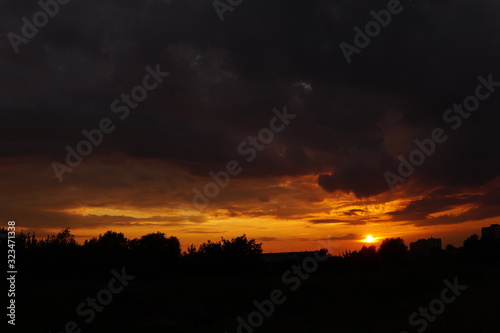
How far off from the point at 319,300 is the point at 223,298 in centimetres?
670

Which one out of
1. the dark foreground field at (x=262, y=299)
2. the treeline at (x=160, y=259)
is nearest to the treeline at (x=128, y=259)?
the treeline at (x=160, y=259)

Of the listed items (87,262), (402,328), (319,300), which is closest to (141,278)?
(87,262)

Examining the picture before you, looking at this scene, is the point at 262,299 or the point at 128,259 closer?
the point at 262,299

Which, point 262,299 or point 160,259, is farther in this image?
point 160,259

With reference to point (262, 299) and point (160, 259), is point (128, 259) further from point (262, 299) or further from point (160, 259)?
point (262, 299)

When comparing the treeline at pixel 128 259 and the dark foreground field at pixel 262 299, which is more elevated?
the treeline at pixel 128 259

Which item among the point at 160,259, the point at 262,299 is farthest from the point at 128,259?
the point at 262,299

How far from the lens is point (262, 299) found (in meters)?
28.9

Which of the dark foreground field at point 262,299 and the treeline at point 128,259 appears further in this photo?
the treeline at point 128,259

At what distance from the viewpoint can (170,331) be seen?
18531 mm

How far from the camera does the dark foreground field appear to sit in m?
18.6

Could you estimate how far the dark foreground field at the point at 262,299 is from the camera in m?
18.6

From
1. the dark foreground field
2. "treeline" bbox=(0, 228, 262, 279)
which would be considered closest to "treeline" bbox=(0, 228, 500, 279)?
"treeline" bbox=(0, 228, 262, 279)

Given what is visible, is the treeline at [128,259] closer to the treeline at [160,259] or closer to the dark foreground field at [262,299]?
the treeline at [160,259]
